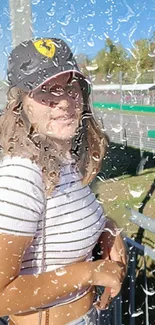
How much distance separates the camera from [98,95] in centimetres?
95

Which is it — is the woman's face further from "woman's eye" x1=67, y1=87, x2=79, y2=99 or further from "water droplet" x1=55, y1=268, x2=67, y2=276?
"water droplet" x1=55, y1=268, x2=67, y2=276

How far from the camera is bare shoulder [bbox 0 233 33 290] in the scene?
0.45 m

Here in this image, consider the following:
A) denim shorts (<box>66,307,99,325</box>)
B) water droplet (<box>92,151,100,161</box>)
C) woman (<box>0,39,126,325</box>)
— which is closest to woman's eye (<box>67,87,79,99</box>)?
woman (<box>0,39,126,325</box>)

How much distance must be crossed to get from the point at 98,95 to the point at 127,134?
87 cm

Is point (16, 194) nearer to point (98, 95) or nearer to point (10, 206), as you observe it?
point (10, 206)

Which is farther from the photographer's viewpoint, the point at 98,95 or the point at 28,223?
the point at 98,95

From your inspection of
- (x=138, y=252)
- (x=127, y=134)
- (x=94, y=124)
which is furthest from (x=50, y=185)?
(x=127, y=134)

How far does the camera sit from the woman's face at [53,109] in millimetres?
502

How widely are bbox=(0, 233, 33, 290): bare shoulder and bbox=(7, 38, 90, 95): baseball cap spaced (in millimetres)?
158

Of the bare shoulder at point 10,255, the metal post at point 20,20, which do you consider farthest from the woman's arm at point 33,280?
the metal post at point 20,20

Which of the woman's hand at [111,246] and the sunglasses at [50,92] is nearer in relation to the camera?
the sunglasses at [50,92]

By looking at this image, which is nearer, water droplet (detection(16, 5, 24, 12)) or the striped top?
the striped top

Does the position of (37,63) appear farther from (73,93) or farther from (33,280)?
(33,280)

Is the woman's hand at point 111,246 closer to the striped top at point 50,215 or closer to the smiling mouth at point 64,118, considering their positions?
the striped top at point 50,215
